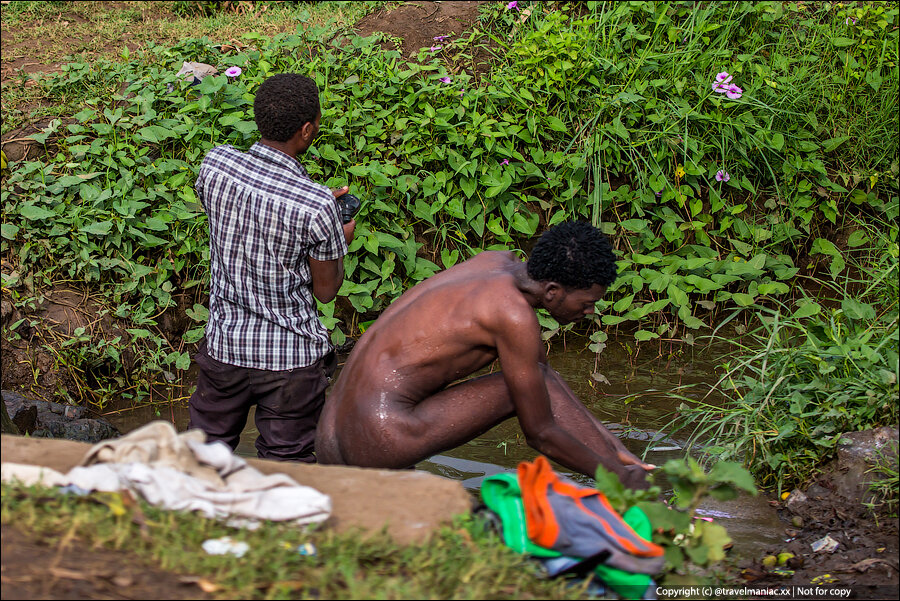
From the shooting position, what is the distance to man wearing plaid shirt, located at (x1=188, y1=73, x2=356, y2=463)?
3217 millimetres

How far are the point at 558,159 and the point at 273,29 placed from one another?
2377 millimetres

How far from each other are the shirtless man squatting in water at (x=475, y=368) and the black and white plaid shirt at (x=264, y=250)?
279mm

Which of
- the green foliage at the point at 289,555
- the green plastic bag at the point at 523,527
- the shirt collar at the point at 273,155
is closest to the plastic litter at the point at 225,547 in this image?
the green foliage at the point at 289,555

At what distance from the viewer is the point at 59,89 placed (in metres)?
5.65

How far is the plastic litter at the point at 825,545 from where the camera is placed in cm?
328

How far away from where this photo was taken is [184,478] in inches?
Answer: 94.4

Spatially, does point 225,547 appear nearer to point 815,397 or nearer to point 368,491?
point 368,491

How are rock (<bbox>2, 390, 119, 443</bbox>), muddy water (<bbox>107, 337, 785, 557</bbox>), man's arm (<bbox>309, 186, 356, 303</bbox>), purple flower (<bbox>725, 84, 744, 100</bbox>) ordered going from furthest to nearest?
1. purple flower (<bbox>725, 84, 744, 100</bbox>)
2. rock (<bbox>2, 390, 119, 443</bbox>)
3. muddy water (<bbox>107, 337, 785, 557</bbox>)
4. man's arm (<bbox>309, 186, 356, 303</bbox>)

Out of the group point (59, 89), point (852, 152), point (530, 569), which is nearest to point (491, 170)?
point (852, 152)

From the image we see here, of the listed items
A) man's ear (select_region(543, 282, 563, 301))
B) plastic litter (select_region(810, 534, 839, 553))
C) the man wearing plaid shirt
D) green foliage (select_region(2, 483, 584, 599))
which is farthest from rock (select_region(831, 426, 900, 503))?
the man wearing plaid shirt

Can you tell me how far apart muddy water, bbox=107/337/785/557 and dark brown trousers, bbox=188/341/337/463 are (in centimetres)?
92

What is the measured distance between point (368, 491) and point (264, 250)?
3.43 ft

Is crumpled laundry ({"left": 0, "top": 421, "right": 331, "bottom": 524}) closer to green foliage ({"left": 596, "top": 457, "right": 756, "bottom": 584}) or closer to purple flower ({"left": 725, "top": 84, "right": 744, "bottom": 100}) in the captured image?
green foliage ({"left": 596, "top": 457, "right": 756, "bottom": 584})

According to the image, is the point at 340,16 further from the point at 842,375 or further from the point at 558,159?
the point at 842,375
